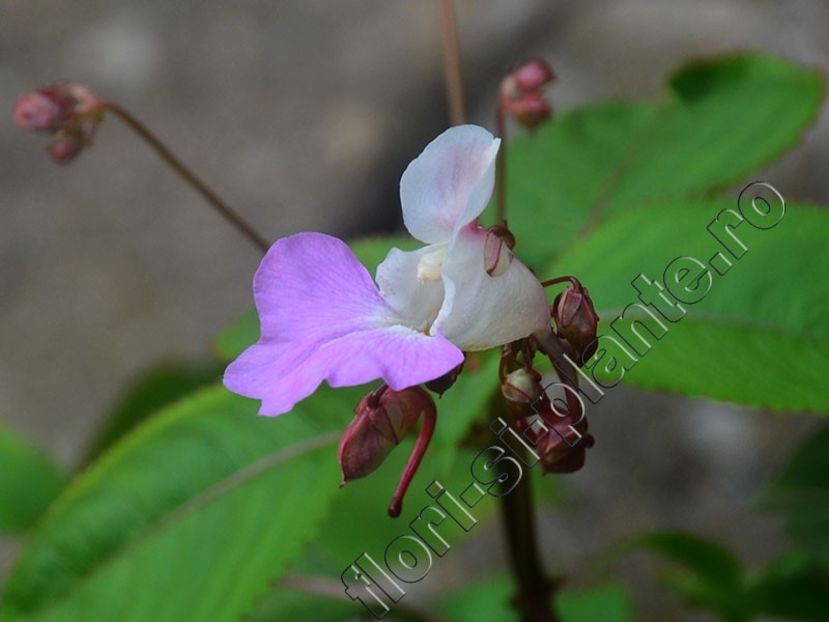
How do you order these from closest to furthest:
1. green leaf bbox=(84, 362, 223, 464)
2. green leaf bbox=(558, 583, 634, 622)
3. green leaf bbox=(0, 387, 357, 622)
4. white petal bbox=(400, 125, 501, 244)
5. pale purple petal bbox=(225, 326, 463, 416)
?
pale purple petal bbox=(225, 326, 463, 416) → white petal bbox=(400, 125, 501, 244) → green leaf bbox=(0, 387, 357, 622) → green leaf bbox=(558, 583, 634, 622) → green leaf bbox=(84, 362, 223, 464)

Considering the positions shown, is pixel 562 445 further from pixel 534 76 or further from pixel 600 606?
pixel 600 606

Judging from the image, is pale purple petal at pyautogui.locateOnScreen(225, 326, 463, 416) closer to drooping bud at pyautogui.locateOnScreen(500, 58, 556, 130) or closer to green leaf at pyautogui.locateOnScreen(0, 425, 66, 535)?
drooping bud at pyautogui.locateOnScreen(500, 58, 556, 130)

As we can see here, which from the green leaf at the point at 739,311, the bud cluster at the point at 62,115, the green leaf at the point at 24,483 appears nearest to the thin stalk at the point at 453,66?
the green leaf at the point at 739,311

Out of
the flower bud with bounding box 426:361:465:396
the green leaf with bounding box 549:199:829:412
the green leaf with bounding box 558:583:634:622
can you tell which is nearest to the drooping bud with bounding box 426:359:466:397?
the flower bud with bounding box 426:361:465:396

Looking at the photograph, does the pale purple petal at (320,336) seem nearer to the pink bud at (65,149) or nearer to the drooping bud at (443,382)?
the drooping bud at (443,382)

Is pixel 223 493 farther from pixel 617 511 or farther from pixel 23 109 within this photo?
pixel 617 511
